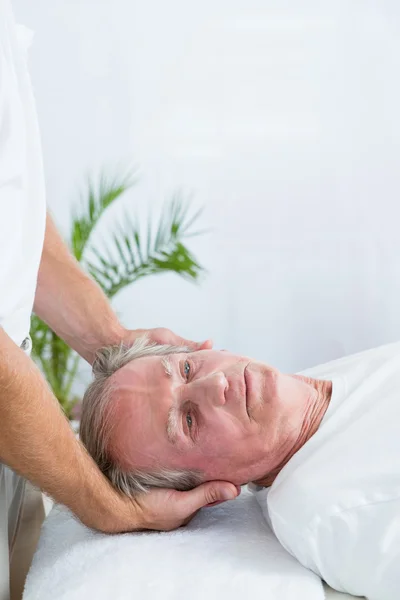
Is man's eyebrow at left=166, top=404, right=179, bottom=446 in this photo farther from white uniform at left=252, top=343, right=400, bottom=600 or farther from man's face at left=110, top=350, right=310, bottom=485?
white uniform at left=252, top=343, right=400, bottom=600

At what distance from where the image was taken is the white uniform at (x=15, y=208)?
1479 mm

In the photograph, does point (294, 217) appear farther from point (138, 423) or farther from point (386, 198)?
point (138, 423)

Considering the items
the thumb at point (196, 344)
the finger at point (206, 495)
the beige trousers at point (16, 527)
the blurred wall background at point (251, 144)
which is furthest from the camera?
the blurred wall background at point (251, 144)

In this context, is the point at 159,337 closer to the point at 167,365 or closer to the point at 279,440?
the point at 167,365

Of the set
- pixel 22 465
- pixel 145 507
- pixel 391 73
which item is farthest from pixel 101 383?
pixel 391 73

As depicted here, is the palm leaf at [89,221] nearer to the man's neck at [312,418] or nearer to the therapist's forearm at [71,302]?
the therapist's forearm at [71,302]

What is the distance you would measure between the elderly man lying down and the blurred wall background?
2.36 meters

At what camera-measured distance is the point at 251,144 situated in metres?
4.27

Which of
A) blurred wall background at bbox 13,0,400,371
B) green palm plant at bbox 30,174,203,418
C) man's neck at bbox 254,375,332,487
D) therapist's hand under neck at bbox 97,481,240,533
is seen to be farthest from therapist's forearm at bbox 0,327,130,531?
blurred wall background at bbox 13,0,400,371

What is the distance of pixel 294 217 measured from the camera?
14.2ft

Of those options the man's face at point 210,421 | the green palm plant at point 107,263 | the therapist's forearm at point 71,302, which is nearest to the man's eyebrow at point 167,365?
the man's face at point 210,421

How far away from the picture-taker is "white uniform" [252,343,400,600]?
1.42 meters

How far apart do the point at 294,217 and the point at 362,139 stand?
1.93ft

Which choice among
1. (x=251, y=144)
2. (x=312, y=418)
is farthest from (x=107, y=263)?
(x=312, y=418)
